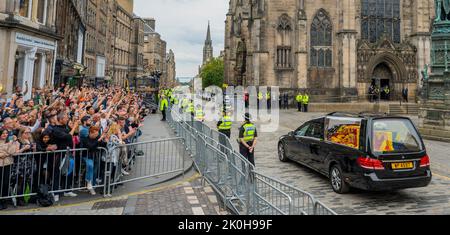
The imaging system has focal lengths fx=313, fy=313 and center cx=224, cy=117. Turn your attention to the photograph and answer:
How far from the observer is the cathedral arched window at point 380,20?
35.2 m

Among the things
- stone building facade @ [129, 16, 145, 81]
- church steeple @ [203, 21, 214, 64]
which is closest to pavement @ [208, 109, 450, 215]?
stone building facade @ [129, 16, 145, 81]

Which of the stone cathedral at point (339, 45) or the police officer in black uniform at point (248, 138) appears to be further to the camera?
the stone cathedral at point (339, 45)

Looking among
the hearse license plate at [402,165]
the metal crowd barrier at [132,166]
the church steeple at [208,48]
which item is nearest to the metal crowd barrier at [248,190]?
the metal crowd barrier at [132,166]

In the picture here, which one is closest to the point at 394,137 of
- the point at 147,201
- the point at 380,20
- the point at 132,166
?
the point at 147,201

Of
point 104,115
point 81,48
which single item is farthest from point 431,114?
point 81,48

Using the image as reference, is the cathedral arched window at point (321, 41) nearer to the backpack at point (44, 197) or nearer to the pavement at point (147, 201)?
the pavement at point (147, 201)

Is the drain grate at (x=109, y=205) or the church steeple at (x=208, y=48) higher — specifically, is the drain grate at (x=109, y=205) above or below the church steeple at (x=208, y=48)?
below

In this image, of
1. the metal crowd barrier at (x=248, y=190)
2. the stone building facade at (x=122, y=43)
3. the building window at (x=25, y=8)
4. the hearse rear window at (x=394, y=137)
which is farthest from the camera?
the stone building facade at (x=122, y=43)

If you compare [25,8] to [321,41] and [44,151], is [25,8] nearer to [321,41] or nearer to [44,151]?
[44,151]

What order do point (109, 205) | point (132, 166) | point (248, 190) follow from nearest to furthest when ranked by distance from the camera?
point (248, 190), point (109, 205), point (132, 166)

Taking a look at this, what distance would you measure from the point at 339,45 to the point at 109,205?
3207cm

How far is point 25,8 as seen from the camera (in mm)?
18188

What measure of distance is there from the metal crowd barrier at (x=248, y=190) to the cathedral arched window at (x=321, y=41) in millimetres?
28354

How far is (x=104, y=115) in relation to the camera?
8859 millimetres
